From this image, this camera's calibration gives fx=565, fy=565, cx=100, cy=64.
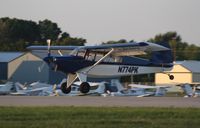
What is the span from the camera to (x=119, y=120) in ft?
51.9

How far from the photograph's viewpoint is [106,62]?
32.7 meters

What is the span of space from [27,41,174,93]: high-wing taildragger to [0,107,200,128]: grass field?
11898mm

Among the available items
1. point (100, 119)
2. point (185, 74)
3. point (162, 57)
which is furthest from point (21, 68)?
point (100, 119)

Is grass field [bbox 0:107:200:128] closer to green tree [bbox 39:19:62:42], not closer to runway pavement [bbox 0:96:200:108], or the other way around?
runway pavement [bbox 0:96:200:108]

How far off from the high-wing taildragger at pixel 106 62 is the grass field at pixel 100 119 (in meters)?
11.9

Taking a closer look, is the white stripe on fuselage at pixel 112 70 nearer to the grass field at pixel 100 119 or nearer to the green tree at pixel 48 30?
the grass field at pixel 100 119

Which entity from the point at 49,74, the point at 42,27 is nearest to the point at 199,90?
the point at 49,74

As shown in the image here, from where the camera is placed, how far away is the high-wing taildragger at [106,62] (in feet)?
99.8

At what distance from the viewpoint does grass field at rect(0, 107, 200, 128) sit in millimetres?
14750

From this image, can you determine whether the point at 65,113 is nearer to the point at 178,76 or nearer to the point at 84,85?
the point at 84,85

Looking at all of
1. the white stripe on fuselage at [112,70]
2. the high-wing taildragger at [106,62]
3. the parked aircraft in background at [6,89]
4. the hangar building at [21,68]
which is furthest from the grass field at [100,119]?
the hangar building at [21,68]

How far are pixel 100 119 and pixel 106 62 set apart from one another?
16.5 m

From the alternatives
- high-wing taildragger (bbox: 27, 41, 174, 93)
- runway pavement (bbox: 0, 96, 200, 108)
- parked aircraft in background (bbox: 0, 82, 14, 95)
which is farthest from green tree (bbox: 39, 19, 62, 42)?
runway pavement (bbox: 0, 96, 200, 108)

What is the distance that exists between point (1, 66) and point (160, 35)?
55.4 m
